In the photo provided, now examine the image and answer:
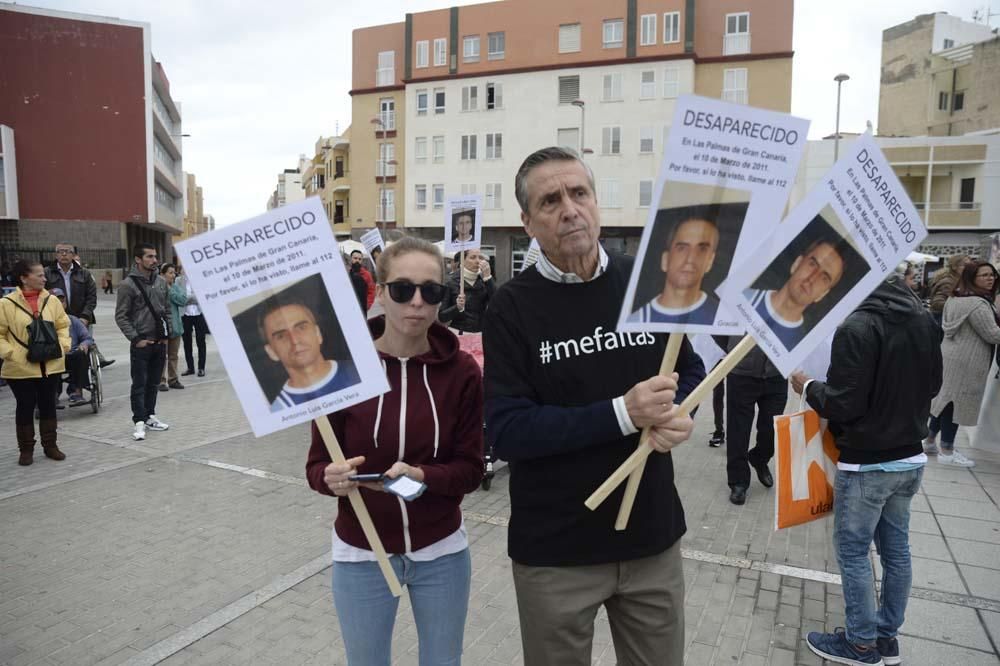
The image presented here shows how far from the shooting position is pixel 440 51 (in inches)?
1639

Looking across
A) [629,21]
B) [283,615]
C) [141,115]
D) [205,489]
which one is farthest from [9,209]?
[283,615]

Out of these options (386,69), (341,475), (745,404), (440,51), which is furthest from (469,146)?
(341,475)

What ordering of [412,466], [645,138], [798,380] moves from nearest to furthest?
[412,466] < [798,380] < [645,138]

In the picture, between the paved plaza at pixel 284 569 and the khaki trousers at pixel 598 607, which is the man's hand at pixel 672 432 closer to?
the khaki trousers at pixel 598 607

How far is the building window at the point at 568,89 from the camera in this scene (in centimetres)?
3888

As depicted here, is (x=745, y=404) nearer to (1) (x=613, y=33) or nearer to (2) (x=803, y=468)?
(2) (x=803, y=468)

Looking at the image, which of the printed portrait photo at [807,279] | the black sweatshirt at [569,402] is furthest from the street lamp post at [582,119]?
the black sweatshirt at [569,402]

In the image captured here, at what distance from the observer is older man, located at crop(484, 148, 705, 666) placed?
6.72 feet

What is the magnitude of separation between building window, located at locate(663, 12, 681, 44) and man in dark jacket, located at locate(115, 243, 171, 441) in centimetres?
3527

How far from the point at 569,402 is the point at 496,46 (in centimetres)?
4205

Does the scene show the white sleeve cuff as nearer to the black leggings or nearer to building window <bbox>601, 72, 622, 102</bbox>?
the black leggings

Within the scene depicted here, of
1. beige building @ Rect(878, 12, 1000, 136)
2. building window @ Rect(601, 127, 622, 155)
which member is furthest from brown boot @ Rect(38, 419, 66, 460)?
beige building @ Rect(878, 12, 1000, 136)

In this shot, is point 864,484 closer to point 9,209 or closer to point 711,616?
point 711,616

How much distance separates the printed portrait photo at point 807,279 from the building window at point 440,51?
141ft
